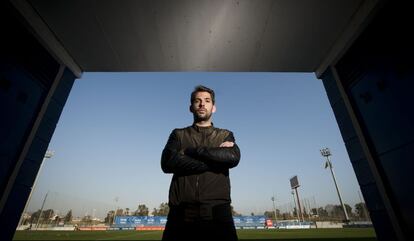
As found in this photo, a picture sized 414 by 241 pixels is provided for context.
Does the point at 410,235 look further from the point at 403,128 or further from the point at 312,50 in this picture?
the point at 312,50

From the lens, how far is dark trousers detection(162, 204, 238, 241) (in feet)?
4.72

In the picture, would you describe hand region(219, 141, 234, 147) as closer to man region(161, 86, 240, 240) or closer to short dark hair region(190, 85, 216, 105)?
man region(161, 86, 240, 240)

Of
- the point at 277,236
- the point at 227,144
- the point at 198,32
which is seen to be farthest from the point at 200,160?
the point at 277,236

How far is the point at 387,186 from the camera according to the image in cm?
290

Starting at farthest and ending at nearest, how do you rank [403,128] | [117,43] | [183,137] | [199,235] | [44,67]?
[117,43]
[44,67]
[403,128]
[183,137]
[199,235]

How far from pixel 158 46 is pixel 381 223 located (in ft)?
14.9

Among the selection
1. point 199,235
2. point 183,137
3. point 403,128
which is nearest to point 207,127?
point 183,137

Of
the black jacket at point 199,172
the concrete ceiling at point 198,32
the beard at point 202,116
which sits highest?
the concrete ceiling at point 198,32

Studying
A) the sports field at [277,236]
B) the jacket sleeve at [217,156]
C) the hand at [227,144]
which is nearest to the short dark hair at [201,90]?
the hand at [227,144]

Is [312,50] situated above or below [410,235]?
above

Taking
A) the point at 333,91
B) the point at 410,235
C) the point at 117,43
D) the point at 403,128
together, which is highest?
the point at 117,43

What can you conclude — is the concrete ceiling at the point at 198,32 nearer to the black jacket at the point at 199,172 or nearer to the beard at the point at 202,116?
the beard at the point at 202,116

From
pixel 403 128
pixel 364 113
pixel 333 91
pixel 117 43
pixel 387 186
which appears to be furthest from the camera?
pixel 333 91

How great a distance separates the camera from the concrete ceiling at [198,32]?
3141 millimetres
